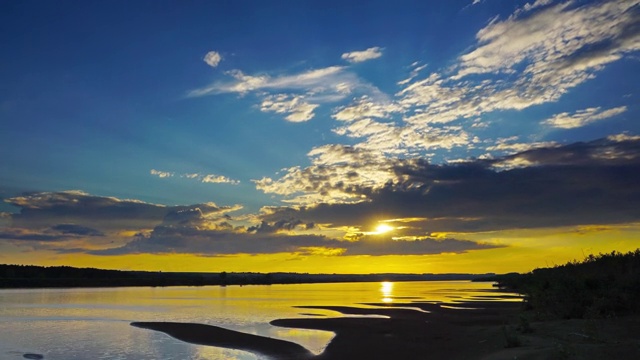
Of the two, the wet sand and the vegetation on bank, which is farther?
the vegetation on bank

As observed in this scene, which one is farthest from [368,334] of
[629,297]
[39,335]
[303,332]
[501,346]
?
[39,335]

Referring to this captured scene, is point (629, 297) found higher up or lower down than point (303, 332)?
higher up

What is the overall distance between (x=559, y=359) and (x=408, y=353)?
974cm

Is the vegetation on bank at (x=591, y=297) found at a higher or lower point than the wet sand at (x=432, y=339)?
higher

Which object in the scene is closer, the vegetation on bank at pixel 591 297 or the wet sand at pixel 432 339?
the wet sand at pixel 432 339

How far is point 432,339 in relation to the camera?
3108 centimetres

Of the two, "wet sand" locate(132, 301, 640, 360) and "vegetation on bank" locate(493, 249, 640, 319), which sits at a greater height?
"vegetation on bank" locate(493, 249, 640, 319)

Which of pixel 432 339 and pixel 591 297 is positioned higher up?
pixel 591 297

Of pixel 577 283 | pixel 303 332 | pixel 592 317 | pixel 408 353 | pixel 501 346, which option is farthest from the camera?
pixel 303 332

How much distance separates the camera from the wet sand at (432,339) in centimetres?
2045

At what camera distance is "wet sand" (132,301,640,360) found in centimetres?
2045

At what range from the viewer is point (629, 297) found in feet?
96.1

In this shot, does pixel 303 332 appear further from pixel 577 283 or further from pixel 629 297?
pixel 629 297

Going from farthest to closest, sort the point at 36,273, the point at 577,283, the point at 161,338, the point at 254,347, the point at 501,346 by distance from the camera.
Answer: the point at 36,273 → the point at 161,338 → the point at 577,283 → the point at 254,347 → the point at 501,346
